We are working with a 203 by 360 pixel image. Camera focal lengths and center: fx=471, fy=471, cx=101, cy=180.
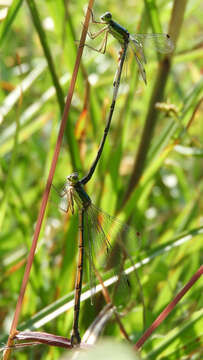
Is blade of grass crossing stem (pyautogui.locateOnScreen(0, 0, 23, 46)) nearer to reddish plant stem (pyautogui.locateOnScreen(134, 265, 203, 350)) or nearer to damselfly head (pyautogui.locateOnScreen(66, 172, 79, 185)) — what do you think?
damselfly head (pyautogui.locateOnScreen(66, 172, 79, 185))

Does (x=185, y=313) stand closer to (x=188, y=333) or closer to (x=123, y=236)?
(x=123, y=236)

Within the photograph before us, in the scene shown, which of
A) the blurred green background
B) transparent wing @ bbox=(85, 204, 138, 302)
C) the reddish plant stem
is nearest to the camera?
the reddish plant stem

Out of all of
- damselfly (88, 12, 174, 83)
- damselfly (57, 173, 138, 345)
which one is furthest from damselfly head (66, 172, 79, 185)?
damselfly (88, 12, 174, 83)

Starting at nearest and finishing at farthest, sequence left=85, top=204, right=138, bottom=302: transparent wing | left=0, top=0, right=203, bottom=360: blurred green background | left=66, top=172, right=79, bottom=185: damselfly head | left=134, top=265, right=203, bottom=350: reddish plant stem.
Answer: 1. left=134, top=265, right=203, bottom=350: reddish plant stem
2. left=66, top=172, right=79, bottom=185: damselfly head
3. left=85, top=204, right=138, bottom=302: transparent wing
4. left=0, top=0, right=203, bottom=360: blurred green background

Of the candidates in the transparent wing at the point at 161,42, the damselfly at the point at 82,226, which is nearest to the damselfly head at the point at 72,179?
the damselfly at the point at 82,226

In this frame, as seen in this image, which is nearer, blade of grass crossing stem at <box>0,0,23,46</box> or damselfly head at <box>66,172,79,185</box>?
damselfly head at <box>66,172,79,185</box>

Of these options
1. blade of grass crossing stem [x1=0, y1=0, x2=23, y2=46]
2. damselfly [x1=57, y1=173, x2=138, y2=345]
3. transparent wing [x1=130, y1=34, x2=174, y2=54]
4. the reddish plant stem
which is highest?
blade of grass crossing stem [x1=0, y1=0, x2=23, y2=46]

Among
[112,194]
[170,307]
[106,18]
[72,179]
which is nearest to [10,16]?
[106,18]

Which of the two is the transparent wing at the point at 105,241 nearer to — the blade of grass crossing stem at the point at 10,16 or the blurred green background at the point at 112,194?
the blurred green background at the point at 112,194

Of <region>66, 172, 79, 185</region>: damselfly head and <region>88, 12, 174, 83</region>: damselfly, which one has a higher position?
<region>88, 12, 174, 83</region>: damselfly

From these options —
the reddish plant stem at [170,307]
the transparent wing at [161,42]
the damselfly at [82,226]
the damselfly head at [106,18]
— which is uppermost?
the transparent wing at [161,42]

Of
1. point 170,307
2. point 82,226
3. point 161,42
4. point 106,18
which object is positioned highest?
point 161,42

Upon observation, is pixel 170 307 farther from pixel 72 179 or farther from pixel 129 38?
pixel 129 38
